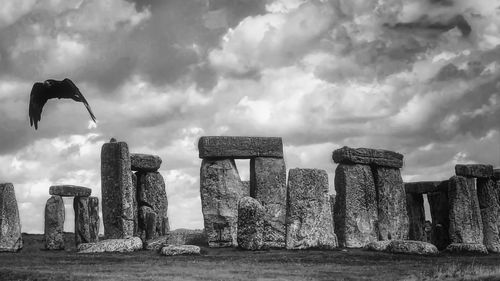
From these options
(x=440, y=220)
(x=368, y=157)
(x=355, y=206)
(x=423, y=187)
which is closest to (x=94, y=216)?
(x=355, y=206)

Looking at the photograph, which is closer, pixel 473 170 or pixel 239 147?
pixel 239 147

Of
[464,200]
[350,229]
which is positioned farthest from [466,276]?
[464,200]

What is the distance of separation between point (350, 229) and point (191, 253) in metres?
6.67

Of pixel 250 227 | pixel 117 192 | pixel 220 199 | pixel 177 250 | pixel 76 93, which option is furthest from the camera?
pixel 220 199

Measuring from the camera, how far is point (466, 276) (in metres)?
15.5

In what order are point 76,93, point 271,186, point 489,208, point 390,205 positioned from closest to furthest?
point 76,93 < point 271,186 < point 390,205 < point 489,208

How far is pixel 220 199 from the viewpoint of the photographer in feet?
83.1

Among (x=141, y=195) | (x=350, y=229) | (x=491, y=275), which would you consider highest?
(x=141, y=195)

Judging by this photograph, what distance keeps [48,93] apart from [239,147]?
31.7ft

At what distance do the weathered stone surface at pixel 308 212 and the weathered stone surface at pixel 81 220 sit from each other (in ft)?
29.2

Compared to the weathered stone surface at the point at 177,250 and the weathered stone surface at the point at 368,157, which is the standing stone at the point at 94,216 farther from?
the weathered stone surface at the point at 368,157

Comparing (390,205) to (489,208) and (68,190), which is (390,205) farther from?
(68,190)

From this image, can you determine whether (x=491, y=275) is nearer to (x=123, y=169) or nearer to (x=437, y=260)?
(x=437, y=260)

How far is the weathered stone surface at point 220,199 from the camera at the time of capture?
2494 cm
